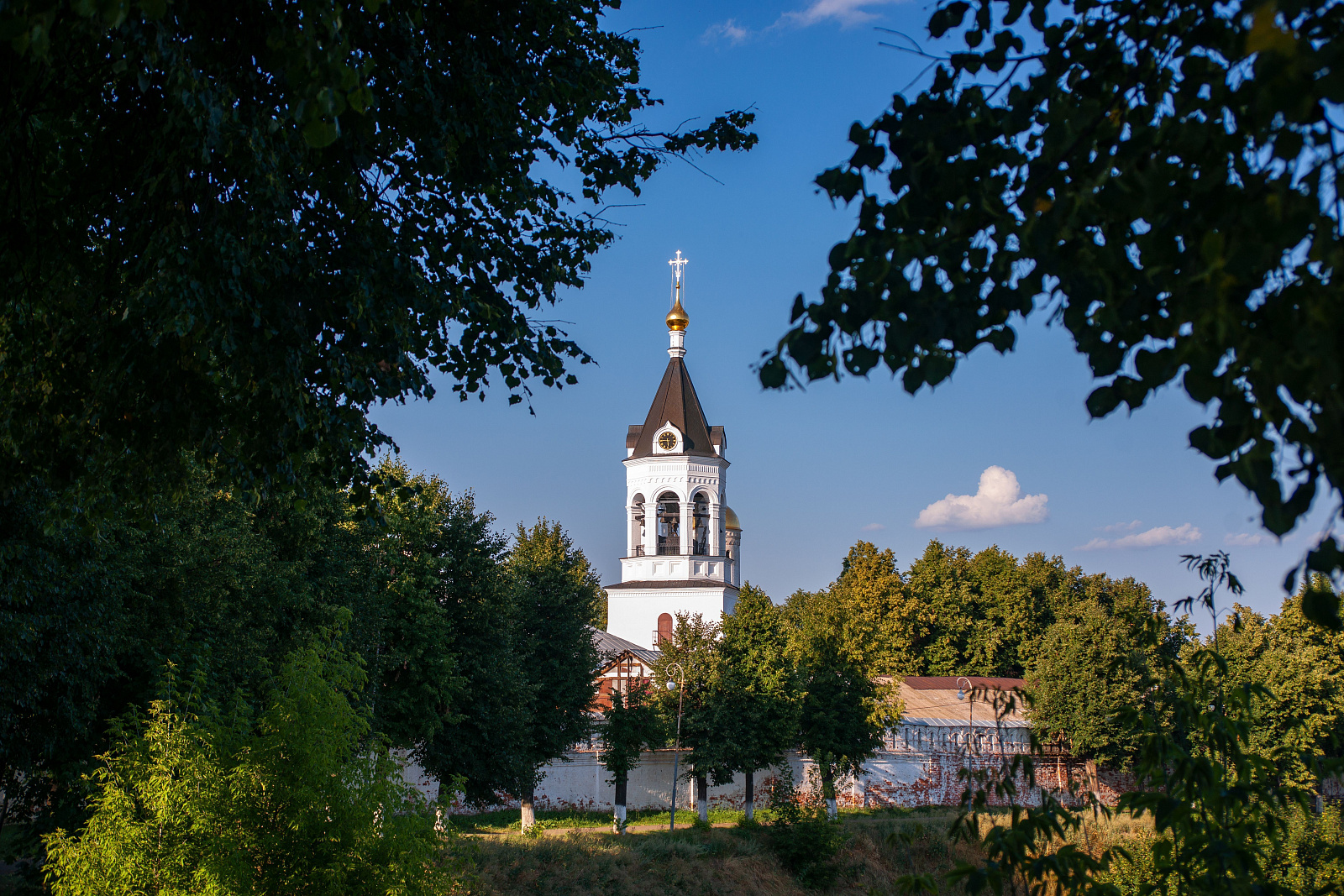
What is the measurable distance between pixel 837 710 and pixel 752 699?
3.98m

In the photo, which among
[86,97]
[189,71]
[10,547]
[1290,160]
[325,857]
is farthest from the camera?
[10,547]

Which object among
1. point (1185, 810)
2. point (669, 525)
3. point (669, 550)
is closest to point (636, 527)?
point (669, 525)

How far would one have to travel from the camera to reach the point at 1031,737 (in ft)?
13.2

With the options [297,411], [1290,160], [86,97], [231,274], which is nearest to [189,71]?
[231,274]

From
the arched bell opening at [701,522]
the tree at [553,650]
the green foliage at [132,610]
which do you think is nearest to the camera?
the green foliage at [132,610]

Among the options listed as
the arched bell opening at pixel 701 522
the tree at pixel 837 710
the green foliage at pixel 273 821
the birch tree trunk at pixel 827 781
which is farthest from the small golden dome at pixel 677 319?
the green foliage at pixel 273 821

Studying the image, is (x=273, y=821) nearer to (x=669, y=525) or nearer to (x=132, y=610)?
(x=132, y=610)

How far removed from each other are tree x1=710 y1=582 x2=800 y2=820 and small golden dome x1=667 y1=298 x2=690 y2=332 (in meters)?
17.3

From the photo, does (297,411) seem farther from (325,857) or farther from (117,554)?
(117,554)

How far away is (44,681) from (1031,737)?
1312cm

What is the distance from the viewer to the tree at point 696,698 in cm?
3011

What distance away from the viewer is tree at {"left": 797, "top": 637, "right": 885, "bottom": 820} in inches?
1283

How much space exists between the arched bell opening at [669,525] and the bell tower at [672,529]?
4cm

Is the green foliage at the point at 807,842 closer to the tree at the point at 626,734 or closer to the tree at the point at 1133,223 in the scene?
the tree at the point at 626,734
